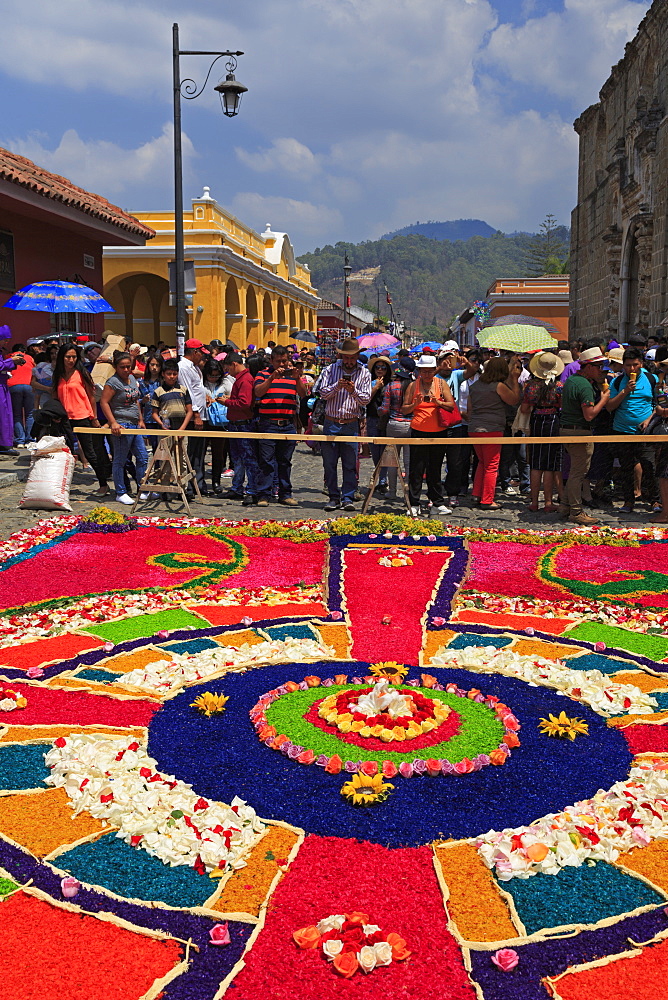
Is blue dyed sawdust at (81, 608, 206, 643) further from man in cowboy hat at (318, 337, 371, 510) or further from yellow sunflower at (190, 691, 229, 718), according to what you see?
man in cowboy hat at (318, 337, 371, 510)

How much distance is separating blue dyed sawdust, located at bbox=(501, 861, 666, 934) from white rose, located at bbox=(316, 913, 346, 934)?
23.0 inches

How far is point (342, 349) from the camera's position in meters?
9.62

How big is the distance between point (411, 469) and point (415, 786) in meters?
6.55

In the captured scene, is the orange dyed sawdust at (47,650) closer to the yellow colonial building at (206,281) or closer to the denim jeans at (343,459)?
the denim jeans at (343,459)

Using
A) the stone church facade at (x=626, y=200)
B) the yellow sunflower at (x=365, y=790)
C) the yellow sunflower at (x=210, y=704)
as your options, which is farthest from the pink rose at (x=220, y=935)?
the stone church facade at (x=626, y=200)

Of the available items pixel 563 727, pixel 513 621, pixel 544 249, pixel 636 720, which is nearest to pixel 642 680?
pixel 636 720

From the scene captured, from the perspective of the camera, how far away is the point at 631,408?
9.55 meters

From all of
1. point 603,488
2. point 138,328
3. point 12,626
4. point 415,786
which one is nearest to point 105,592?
point 12,626

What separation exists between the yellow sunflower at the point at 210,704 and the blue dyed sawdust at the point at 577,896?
171cm

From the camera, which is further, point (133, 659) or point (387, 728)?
point (133, 659)

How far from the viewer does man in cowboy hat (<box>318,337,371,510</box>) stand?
32.2ft

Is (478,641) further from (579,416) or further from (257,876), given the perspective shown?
(579,416)

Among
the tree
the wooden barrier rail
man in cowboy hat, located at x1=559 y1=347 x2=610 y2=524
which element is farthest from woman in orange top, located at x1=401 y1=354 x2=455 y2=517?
the tree

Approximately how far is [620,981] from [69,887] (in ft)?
5.66
